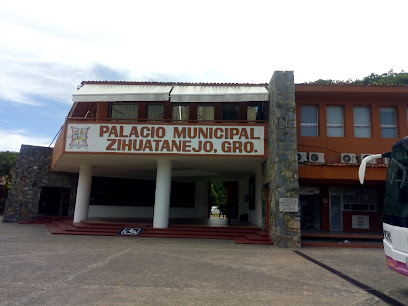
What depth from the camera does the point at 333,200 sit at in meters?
14.5

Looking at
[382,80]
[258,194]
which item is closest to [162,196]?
[258,194]

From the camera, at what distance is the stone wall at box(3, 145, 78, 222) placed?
18531mm

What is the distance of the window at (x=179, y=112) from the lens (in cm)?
1484

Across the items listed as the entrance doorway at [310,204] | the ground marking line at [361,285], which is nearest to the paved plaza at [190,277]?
the ground marking line at [361,285]

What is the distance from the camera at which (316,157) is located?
521 inches

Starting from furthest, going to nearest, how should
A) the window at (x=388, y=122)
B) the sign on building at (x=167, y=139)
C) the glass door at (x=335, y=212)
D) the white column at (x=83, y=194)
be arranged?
the white column at (x=83, y=194)
the glass door at (x=335, y=212)
the window at (x=388, y=122)
the sign on building at (x=167, y=139)

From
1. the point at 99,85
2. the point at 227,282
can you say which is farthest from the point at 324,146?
the point at 99,85

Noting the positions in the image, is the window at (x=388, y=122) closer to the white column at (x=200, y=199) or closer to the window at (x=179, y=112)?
the window at (x=179, y=112)

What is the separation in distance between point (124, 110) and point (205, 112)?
406 centimetres

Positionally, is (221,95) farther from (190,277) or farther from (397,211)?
(397,211)

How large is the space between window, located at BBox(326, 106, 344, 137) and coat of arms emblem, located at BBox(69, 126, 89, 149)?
10611 millimetres

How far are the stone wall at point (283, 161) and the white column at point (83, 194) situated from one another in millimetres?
9622

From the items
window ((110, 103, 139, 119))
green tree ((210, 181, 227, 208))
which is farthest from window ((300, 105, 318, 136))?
green tree ((210, 181, 227, 208))

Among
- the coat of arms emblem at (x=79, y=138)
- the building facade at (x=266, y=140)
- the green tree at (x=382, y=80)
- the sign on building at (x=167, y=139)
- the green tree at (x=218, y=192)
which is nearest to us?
the building facade at (x=266, y=140)
